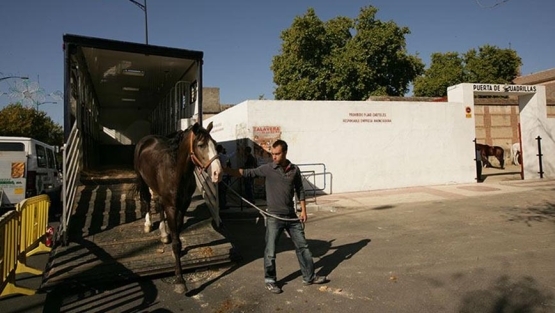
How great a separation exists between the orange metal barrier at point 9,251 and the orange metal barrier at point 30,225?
337mm

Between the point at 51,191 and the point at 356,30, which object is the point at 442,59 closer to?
the point at 356,30

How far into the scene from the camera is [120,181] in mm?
8570

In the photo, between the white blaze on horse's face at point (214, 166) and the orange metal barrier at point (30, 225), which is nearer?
the white blaze on horse's face at point (214, 166)

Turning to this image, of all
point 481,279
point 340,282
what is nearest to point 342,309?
point 340,282

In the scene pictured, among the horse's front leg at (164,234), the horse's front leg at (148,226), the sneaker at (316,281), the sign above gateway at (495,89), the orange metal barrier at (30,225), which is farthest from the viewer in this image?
the sign above gateway at (495,89)

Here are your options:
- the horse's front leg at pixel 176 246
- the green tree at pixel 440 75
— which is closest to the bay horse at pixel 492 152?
the green tree at pixel 440 75

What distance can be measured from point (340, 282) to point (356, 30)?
25.4 m

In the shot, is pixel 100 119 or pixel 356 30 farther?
pixel 356 30

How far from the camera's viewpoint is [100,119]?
1647cm

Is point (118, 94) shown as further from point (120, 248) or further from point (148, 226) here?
point (120, 248)

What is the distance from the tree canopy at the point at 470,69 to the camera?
3234 centimetres

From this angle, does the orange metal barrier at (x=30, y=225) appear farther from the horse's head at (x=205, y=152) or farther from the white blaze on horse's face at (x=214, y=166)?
the white blaze on horse's face at (x=214, y=166)

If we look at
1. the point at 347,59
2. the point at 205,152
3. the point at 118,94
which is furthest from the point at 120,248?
the point at 347,59

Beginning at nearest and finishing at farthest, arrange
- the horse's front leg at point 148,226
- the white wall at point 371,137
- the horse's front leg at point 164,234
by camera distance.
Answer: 1. the horse's front leg at point 164,234
2. the horse's front leg at point 148,226
3. the white wall at point 371,137
